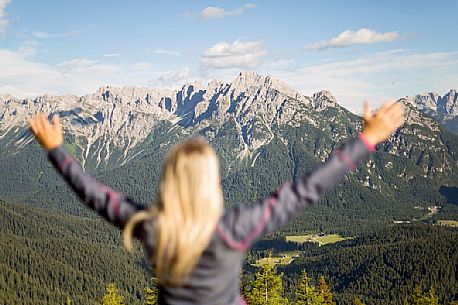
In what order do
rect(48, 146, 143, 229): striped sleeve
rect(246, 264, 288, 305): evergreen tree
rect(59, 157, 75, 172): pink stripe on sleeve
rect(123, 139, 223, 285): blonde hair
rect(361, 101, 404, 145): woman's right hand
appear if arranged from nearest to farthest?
rect(123, 139, 223, 285): blonde hair → rect(361, 101, 404, 145): woman's right hand → rect(48, 146, 143, 229): striped sleeve → rect(59, 157, 75, 172): pink stripe on sleeve → rect(246, 264, 288, 305): evergreen tree

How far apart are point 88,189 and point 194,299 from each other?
1.32 m

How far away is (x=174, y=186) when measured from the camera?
4074 mm

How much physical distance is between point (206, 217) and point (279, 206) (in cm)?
59

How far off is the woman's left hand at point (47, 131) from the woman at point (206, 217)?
99cm

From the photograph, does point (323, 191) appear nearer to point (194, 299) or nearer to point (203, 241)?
point (203, 241)

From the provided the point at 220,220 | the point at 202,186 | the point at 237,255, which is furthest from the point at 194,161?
the point at 237,255

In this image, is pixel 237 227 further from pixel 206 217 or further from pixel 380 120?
pixel 380 120

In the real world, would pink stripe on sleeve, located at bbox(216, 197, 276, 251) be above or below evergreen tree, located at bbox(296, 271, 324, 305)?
above

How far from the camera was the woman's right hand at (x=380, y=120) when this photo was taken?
428 centimetres

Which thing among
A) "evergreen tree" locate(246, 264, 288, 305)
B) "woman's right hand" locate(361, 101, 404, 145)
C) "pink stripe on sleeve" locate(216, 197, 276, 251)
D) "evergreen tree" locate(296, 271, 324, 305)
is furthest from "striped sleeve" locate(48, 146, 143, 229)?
"evergreen tree" locate(296, 271, 324, 305)

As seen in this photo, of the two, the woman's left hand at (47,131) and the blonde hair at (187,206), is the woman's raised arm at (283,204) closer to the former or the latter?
the blonde hair at (187,206)

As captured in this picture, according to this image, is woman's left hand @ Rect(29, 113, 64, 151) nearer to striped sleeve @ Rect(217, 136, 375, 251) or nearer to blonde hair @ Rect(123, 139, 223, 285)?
blonde hair @ Rect(123, 139, 223, 285)

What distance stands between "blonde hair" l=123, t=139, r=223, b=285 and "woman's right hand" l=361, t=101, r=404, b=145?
1.32m

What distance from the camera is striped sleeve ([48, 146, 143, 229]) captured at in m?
4.40
